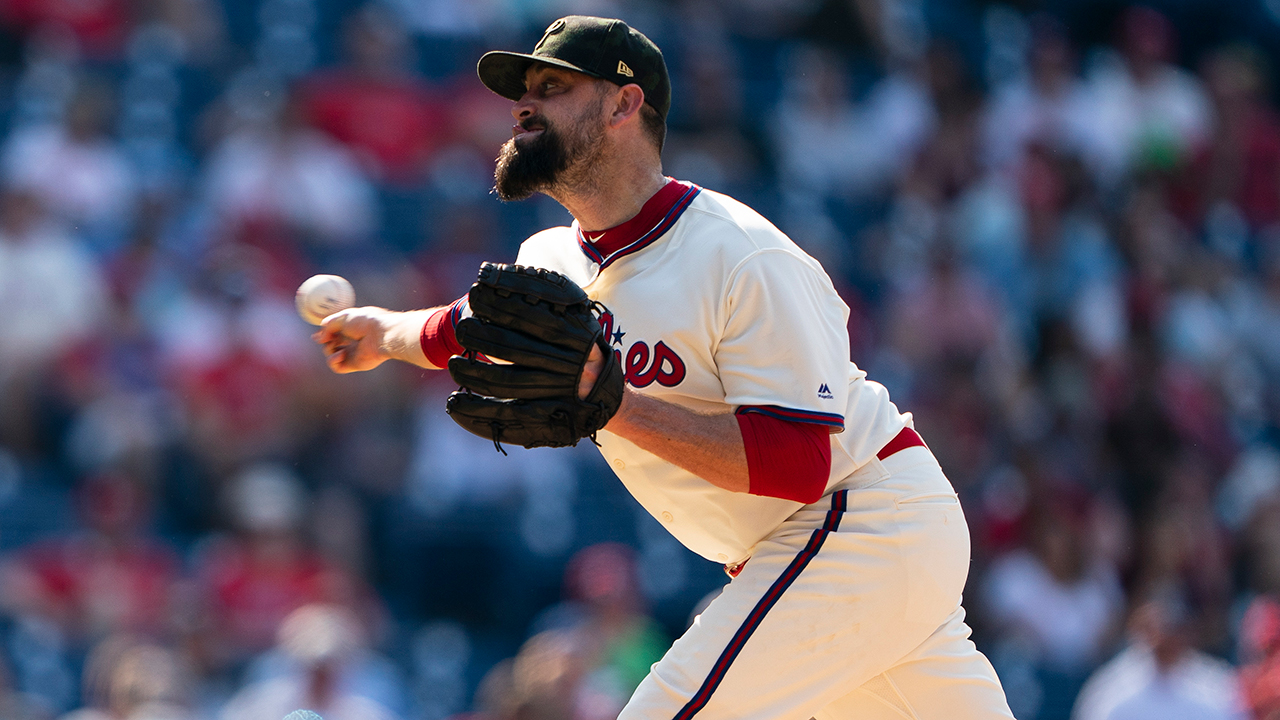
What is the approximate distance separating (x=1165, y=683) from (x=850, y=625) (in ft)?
14.0

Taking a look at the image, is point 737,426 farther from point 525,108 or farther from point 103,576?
point 103,576

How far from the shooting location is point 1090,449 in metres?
9.61

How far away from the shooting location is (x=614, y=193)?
11.5ft

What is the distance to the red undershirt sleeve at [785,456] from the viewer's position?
10.0ft

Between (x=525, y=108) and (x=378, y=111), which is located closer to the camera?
(x=525, y=108)

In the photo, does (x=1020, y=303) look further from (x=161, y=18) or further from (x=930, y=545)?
(x=930, y=545)

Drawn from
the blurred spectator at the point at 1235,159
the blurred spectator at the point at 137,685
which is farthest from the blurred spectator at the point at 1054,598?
the blurred spectator at the point at 137,685

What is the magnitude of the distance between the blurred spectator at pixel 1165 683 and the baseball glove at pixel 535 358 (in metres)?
4.84

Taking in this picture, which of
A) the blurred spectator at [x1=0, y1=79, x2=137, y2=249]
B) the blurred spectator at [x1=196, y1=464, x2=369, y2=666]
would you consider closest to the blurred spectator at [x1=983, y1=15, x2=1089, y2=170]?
the blurred spectator at [x1=196, y1=464, x2=369, y2=666]

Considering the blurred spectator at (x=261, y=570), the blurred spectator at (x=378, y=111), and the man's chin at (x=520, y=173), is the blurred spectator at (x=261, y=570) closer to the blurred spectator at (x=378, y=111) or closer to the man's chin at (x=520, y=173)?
the blurred spectator at (x=378, y=111)

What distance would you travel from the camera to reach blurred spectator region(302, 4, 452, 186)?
945cm

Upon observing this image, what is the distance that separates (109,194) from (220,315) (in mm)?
1410

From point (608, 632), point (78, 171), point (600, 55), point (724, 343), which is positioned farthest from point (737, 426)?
point (78, 171)

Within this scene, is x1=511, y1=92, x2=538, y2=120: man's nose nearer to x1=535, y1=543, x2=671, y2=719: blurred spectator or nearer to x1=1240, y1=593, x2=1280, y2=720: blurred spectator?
x1=535, y1=543, x2=671, y2=719: blurred spectator
